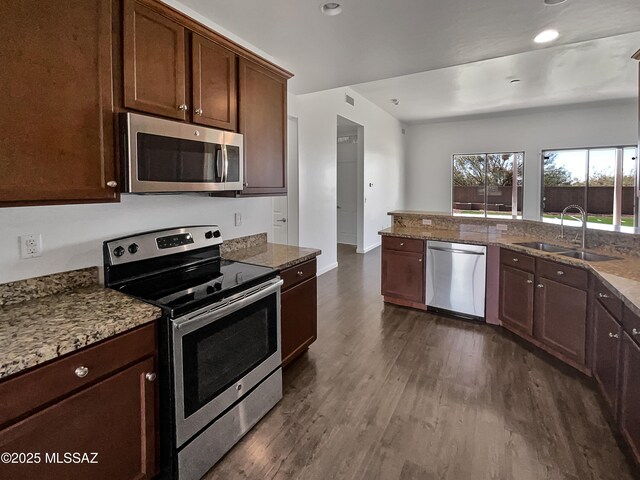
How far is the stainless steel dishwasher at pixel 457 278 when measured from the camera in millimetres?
3545

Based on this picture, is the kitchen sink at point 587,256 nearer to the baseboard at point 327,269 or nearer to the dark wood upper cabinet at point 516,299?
the dark wood upper cabinet at point 516,299

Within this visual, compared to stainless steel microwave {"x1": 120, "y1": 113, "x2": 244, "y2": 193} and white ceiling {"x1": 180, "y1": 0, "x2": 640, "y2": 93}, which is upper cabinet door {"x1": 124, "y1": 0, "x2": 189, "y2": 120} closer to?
stainless steel microwave {"x1": 120, "y1": 113, "x2": 244, "y2": 193}

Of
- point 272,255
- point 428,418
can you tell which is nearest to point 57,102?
point 272,255

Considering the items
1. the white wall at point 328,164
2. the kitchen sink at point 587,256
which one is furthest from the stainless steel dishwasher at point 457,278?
the white wall at point 328,164

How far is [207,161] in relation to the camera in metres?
2.12

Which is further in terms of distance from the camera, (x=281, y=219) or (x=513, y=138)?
(x=513, y=138)

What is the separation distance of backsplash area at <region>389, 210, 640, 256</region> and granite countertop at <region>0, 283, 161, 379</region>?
336cm

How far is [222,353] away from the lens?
1.82 m

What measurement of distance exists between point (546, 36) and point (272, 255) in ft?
8.84

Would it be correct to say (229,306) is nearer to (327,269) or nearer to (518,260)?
(518,260)

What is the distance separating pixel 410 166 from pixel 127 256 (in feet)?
29.6

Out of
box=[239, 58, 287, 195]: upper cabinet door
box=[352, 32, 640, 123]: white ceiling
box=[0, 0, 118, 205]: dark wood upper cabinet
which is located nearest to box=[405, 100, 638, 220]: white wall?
box=[352, 32, 640, 123]: white ceiling

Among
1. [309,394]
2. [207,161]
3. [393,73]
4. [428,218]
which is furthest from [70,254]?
[428,218]

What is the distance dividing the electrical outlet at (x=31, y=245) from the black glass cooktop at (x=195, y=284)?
405 millimetres
